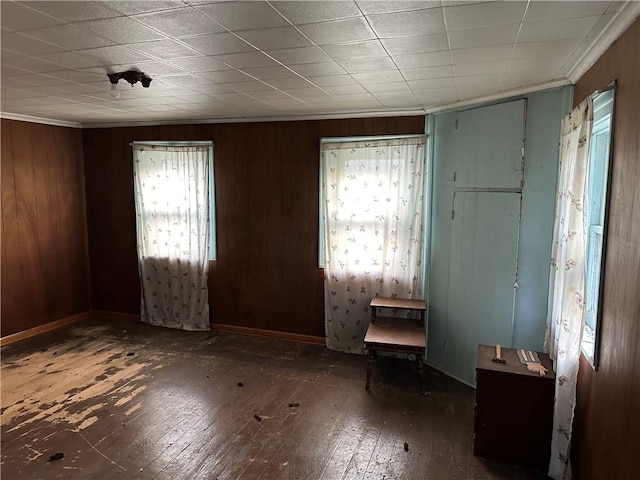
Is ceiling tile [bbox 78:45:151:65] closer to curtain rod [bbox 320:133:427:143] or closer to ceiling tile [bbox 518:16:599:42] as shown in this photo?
ceiling tile [bbox 518:16:599:42]

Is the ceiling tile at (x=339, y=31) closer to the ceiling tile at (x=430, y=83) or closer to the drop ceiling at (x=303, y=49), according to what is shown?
the drop ceiling at (x=303, y=49)

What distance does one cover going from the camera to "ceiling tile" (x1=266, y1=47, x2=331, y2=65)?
2.24m

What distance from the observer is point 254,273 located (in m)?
4.77

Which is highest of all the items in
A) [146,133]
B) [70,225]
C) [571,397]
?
[146,133]

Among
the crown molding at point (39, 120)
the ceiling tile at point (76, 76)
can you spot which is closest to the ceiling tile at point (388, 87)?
the ceiling tile at point (76, 76)

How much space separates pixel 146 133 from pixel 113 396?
3.02m

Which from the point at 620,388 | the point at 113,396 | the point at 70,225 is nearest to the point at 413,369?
the point at 620,388

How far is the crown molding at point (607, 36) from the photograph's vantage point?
165 cm

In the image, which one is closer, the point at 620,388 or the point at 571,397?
the point at 620,388

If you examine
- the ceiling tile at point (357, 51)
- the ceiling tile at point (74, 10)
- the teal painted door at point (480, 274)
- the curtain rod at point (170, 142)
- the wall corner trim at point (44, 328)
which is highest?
the ceiling tile at point (357, 51)

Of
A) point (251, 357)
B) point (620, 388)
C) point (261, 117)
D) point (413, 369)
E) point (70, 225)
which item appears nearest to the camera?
point (620, 388)

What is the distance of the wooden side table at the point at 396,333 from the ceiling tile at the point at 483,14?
2322 mm

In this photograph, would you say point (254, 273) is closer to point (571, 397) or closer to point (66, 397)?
point (66, 397)

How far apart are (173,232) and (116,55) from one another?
2.82 metres
